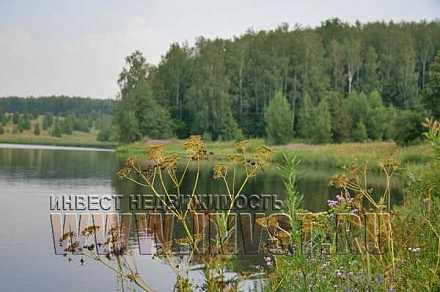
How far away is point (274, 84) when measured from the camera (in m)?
55.2

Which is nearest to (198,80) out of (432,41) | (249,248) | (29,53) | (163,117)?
(163,117)

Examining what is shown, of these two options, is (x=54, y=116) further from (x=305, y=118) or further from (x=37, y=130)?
(x=305, y=118)

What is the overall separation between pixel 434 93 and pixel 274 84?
25677 mm

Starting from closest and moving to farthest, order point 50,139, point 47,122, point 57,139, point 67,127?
point 50,139 → point 57,139 → point 67,127 → point 47,122

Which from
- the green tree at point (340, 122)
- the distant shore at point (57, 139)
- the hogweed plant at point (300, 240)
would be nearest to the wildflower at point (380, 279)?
the hogweed plant at point (300, 240)

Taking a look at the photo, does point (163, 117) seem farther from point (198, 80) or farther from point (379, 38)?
point (379, 38)

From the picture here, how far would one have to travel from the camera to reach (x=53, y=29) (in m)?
58.4

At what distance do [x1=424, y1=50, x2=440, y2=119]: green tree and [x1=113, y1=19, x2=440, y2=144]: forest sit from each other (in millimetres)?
18483

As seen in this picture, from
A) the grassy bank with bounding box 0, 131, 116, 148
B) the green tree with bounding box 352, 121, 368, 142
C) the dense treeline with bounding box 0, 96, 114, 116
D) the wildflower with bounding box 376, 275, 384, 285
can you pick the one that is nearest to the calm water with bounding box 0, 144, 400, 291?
the wildflower with bounding box 376, 275, 384, 285

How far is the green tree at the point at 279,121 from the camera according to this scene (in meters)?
48.9

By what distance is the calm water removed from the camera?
8828 millimetres

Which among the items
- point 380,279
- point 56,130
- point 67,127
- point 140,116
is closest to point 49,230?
point 380,279

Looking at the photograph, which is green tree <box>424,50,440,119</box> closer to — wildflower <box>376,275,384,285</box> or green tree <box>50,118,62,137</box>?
wildflower <box>376,275,384,285</box>

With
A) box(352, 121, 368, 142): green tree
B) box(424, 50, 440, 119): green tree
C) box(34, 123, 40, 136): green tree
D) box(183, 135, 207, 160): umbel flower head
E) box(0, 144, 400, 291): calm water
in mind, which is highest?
box(424, 50, 440, 119): green tree
